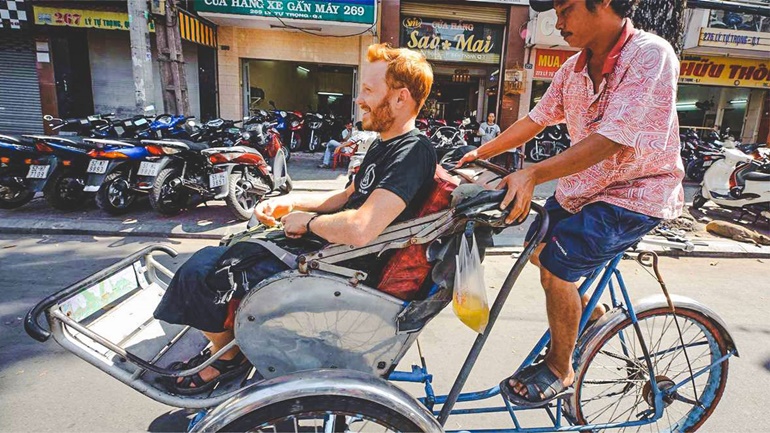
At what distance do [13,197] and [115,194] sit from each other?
4.66 ft

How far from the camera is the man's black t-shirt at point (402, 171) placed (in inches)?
64.1

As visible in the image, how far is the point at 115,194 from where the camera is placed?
18.7 ft

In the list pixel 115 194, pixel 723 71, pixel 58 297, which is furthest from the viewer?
pixel 723 71

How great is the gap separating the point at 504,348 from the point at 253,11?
10031mm

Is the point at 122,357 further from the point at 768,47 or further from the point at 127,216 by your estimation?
the point at 768,47

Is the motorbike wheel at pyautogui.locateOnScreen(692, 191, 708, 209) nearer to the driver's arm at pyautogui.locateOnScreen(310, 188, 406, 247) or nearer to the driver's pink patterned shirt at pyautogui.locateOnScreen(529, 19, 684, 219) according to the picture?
the driver's pink patterned shirt at pyautogui.locateOnScreen(529, 19, 684, 219)

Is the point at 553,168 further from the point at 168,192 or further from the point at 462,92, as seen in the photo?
the point at 462,92

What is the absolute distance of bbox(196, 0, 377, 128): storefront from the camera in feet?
34.0

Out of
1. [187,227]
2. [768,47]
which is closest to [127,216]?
[187,227]

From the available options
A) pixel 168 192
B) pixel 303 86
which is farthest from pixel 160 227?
pixel 303 86

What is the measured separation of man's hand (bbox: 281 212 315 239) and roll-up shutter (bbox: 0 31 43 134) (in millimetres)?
12986

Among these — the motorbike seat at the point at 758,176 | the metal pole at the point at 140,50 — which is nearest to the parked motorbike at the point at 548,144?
the motorbike seat at the point at 758,176

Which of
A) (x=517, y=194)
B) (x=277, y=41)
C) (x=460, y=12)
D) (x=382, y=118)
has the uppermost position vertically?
(x=460, y=12)

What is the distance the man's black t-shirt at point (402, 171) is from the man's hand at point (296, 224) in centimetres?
25
